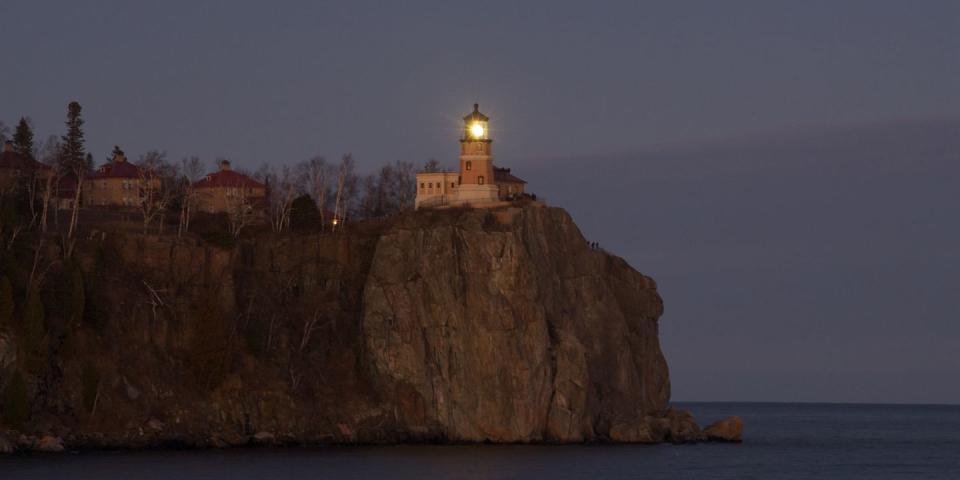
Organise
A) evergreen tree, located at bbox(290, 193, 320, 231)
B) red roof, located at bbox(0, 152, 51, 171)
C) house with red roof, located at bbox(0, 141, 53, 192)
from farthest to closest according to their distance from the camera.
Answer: red roof, located at bbox(0, 152, 51, 171) → house with red roof, located at bbox(0, 141, 53, 192) → evergreen tree, located at bbox(290, 193, 320, 231)

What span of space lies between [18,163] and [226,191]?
1534cm

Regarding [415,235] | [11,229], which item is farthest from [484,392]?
[11,229]

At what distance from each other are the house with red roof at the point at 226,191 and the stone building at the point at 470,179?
12582mm

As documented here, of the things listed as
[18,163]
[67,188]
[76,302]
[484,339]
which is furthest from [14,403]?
[67,188]

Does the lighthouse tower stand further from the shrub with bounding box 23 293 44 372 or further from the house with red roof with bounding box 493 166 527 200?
the shrub with bounding box 23 293 44 372

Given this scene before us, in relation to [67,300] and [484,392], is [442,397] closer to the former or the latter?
[484,392]

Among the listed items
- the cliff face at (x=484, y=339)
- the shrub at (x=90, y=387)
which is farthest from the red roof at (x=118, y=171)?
the shrub at (x=90, y=387)

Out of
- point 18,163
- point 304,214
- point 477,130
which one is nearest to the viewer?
point 304,214

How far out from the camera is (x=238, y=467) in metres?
91.3

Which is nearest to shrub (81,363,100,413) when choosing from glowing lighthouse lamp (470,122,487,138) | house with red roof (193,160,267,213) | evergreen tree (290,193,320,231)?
evergreen tree (290,193,320,231)

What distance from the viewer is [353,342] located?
112 metres

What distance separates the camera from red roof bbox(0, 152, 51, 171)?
122688mm

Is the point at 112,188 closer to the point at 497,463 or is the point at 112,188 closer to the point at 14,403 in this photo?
the point at 14,403

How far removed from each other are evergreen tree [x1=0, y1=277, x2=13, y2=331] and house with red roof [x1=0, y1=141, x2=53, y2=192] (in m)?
21.5
